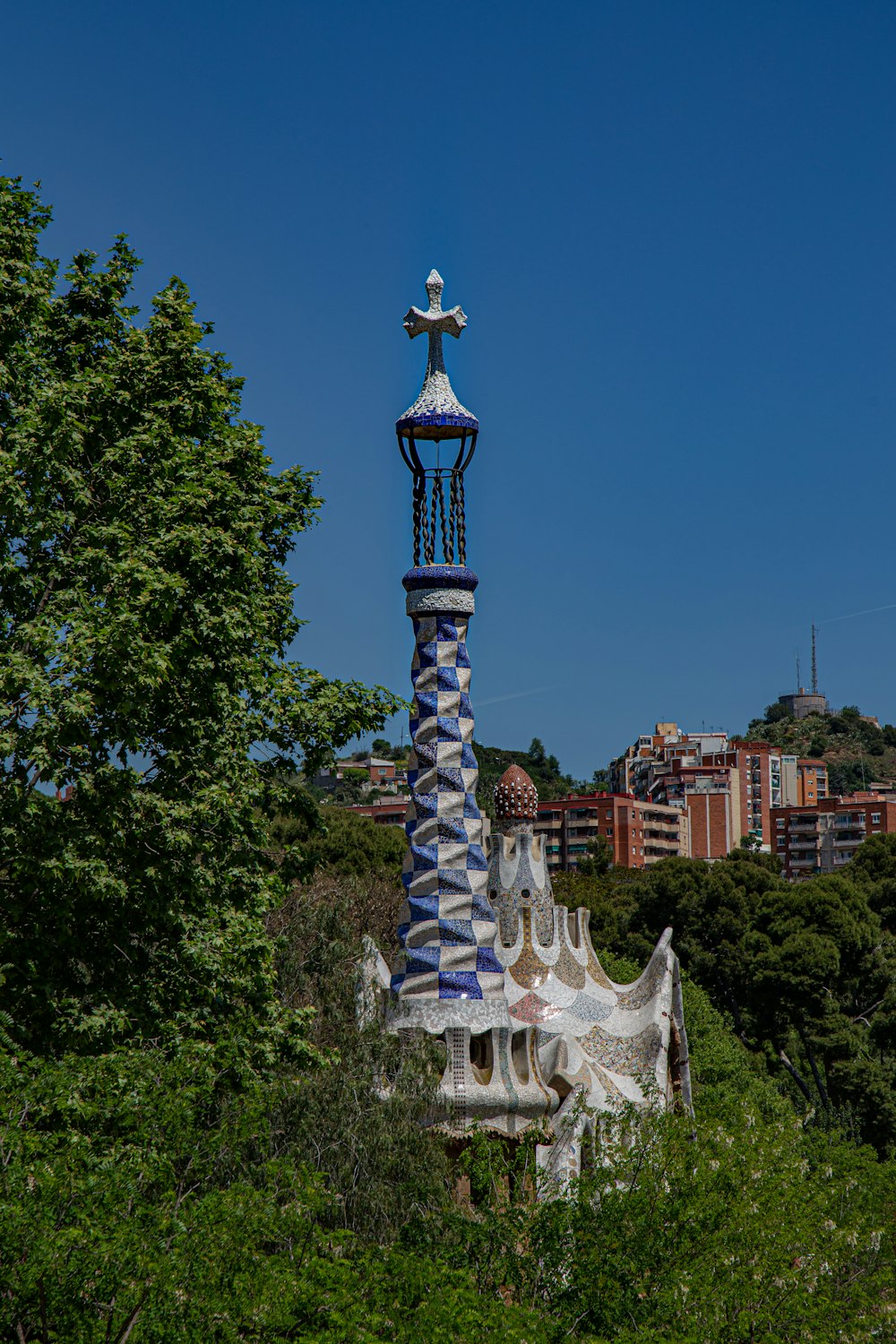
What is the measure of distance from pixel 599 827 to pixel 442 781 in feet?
245

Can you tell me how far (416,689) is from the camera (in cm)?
1586

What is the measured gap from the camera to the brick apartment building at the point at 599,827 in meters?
89.1

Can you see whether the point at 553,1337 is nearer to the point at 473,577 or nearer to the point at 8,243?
the point at 473,577

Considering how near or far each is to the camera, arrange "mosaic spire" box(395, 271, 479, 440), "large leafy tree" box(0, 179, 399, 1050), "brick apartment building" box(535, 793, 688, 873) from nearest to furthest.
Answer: "large leafy tree" box(0, 179, 399, 1050) < "mosaic spire" box(395, 271, 479, 440) < "brick apartment building" box(535, 793, 688, 873)

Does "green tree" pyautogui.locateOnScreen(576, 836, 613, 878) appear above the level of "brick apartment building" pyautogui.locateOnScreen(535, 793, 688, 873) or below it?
below

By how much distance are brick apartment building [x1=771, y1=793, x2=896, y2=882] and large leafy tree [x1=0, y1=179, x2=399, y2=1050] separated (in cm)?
8081

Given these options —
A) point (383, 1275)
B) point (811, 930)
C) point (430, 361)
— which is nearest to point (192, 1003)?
point (383, 1275)

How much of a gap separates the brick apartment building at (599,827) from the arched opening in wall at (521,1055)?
72142 mm

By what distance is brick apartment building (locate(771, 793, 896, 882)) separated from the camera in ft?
303

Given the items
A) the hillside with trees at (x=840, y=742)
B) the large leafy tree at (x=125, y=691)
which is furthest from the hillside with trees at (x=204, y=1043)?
the hillside with trees at (x=840, y=742)

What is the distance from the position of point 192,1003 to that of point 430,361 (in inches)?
278

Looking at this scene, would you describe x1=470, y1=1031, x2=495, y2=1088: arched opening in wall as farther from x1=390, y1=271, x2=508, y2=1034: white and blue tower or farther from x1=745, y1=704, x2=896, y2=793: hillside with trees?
x1=745, y1=704, x2=896, y2=793: hillside with trees

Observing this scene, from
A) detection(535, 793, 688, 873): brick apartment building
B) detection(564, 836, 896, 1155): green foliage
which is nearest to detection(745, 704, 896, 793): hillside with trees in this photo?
detection(535, 793, 688, 873): brick apartment building

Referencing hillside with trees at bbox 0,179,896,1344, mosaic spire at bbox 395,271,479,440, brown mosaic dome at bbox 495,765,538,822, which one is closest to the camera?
hillside with trees at bbox 0,179,896,1344
